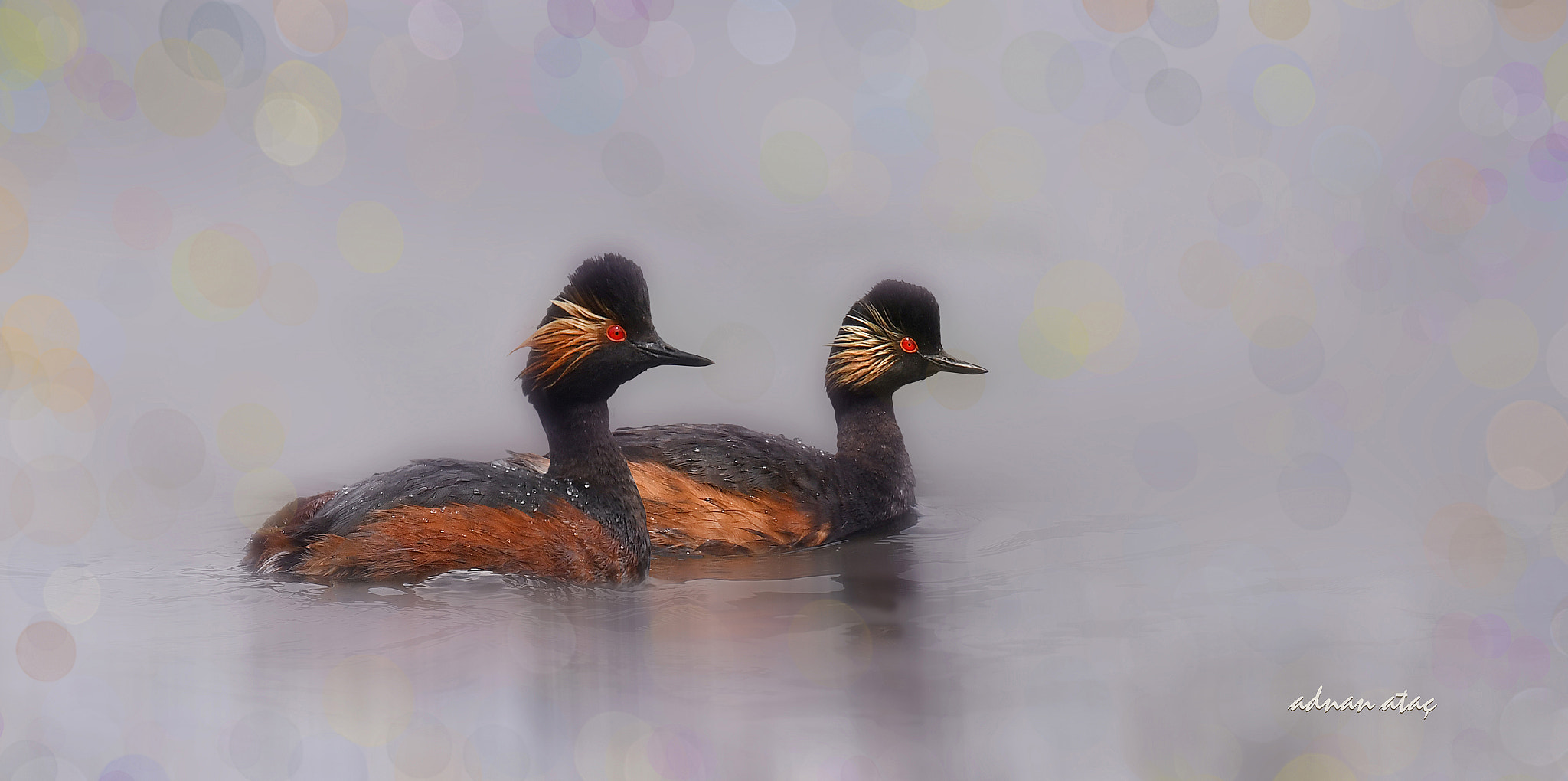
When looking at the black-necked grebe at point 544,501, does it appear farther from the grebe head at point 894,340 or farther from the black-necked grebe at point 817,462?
the grebe head at point 894,340

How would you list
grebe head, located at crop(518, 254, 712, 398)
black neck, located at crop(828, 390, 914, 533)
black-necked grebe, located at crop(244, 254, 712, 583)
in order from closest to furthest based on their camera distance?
1. black-necked grebe, located at crop(244, 254, 712, 583)
2. grebe head, located at crop(518, 254, 712, 398)
3. black neck, located at crop(828, 390, 914, 533)

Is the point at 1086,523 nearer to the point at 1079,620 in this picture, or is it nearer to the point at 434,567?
the point at 1079,620

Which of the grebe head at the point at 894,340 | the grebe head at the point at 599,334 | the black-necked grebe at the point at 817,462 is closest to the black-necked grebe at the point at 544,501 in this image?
the grebe head at the point at 599,334

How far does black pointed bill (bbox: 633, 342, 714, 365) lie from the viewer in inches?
Answer: 270

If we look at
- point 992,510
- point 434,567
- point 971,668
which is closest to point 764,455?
point 992,510

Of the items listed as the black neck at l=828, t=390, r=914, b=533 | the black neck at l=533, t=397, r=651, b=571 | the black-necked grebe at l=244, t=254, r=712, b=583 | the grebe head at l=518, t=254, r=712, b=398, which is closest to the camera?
the black-necked grebe at l=244, t=254, r=712, b=583

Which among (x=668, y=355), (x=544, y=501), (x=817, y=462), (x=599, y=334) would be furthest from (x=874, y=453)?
(x=544, y=501)

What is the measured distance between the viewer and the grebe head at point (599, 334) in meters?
Result: 6.84

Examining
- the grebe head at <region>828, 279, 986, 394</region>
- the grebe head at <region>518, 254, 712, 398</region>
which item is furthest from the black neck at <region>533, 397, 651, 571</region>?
the grebe head at <region>828, 279, 986, 394</region>

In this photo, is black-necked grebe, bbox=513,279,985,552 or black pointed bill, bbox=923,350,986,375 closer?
black-necked grebe, bbox=513,279,985,552

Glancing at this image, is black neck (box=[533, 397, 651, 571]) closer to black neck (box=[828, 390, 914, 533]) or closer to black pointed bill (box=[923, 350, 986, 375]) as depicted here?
black neck (box=[828, 390, 914, 533])

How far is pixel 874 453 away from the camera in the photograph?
8781 mm

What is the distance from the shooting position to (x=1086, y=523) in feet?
26.2

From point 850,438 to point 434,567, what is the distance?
3258mm
